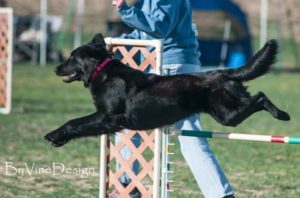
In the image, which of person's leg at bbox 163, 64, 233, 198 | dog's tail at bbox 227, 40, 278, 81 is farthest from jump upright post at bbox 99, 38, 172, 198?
dog's tail at bbox 227, 40, 278, 81

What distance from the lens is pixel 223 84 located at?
17.3 ft

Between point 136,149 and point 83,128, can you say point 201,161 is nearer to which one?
point 136,149

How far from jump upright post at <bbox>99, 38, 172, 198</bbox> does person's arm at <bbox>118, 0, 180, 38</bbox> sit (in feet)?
0.32

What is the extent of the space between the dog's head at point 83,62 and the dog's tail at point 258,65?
90cm

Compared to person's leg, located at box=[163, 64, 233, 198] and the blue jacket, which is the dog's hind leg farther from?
the blue jacket

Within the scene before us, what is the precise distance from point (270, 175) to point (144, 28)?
3.02m

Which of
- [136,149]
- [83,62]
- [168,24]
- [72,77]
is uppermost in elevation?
[168,24]

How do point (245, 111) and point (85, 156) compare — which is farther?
point (85, 156)

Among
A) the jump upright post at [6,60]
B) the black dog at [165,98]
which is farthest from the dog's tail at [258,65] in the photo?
the jump upright post at [6,60]

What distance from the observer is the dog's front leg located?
535 centimetres

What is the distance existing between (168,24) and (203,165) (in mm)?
1079

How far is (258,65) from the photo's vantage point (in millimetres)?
5406

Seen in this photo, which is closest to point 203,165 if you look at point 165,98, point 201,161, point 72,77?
point 201,161

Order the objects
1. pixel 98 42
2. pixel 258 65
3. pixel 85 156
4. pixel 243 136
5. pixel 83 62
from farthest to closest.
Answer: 1. pixel 85 156
2. pixel 98 42
3. pixel 83 62
4. pixel 258 65
5. pixel 243 136
